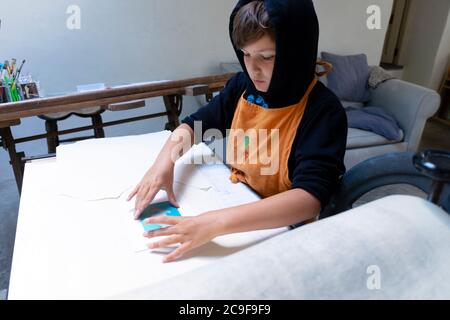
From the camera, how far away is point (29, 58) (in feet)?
6.18

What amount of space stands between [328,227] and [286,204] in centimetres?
18

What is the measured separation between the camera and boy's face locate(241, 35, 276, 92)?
611 millimetres

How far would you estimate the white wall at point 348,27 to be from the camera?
2.63 metres

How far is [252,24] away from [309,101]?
0.67 feet

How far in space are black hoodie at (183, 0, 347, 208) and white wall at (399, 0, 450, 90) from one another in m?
3.32

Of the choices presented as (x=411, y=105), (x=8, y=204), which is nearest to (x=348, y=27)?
(x=411, y=105)

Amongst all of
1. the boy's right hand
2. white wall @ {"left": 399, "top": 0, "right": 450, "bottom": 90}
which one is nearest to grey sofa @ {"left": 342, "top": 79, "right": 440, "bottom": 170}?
white wall @ {"left": 399, "top": 0, "right": 450, "bottom": 90}

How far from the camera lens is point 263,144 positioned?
0.75 meters

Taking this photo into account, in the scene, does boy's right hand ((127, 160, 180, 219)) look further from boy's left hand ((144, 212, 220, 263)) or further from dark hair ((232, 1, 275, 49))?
dark hair ((232, 1, 275, 49))

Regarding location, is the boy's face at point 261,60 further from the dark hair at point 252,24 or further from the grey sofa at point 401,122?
the grey sofa at point 401,122

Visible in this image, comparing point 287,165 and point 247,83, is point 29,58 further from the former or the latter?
point 287,165

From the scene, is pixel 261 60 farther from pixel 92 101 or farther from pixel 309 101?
pixel 92 101

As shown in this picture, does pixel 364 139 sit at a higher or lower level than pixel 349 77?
lower
